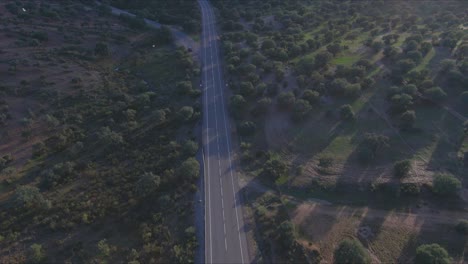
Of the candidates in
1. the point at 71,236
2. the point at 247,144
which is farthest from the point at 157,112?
the point at 71,236

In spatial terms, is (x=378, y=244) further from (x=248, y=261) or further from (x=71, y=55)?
(x=71, y=55)

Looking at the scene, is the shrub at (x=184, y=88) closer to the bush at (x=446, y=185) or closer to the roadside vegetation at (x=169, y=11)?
the roadside vegetation at (x=169, y=11)

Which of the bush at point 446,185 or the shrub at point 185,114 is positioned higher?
the shrub at point 185,114

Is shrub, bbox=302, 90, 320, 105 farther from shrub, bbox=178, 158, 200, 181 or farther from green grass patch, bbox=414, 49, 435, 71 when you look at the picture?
green grass patch, bbox=414, 49, 435, 71

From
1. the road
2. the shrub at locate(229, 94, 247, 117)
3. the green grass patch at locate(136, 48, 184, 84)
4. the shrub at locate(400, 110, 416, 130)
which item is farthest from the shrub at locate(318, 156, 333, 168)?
the green grass patch at locate(136, 48, 184, 84)

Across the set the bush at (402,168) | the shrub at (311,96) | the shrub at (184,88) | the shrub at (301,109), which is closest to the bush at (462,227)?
the bush at (402,168)

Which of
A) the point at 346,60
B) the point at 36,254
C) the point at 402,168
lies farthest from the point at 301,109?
the point at 36,254
